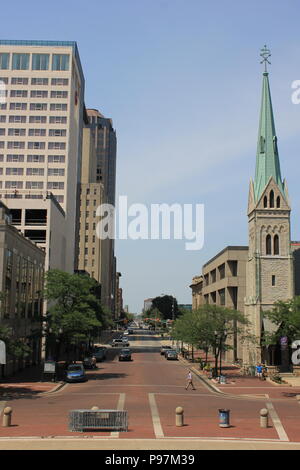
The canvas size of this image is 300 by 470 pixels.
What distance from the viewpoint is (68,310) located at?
46.7m

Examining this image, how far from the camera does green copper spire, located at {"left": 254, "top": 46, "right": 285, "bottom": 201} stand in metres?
60.8

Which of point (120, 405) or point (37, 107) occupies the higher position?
point (37, 107)

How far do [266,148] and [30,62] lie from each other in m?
54.6

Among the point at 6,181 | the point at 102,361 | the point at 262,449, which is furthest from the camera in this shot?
the point at 6,181

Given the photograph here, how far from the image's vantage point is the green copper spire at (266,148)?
200 ft

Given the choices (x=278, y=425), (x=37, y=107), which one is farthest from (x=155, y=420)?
(x=37, y=107)

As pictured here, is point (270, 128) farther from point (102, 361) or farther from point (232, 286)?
point (102, 361)

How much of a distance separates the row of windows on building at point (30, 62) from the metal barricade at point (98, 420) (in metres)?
84.9

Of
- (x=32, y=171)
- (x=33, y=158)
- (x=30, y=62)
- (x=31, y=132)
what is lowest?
(x=32, y=171)

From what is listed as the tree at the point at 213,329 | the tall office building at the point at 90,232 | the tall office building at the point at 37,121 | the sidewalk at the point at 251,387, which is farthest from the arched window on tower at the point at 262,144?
the tall office building at the point at 90,232

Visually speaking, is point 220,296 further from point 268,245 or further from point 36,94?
point 36,94

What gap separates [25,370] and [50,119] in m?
56.1
